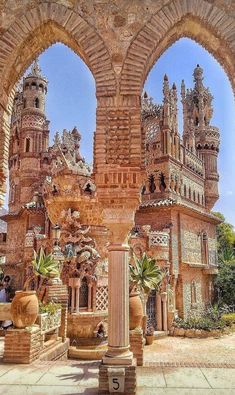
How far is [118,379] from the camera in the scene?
4.91 metres

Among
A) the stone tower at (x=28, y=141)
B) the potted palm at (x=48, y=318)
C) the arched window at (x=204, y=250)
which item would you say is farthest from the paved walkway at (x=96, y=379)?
the stone tower at (x=28, y=141)

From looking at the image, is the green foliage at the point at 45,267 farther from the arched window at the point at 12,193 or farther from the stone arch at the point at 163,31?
the arched window at the point at 12,193

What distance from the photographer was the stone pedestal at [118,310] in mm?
5156

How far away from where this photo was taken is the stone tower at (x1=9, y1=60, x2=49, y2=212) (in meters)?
28.1

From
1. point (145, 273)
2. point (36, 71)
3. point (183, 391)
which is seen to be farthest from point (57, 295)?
point (36, 71)

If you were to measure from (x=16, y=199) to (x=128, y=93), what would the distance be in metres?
24.4

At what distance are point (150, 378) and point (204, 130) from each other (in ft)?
91.4

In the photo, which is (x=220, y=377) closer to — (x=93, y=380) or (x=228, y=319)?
(x=93, y=380)

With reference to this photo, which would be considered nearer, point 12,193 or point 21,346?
point 21,346

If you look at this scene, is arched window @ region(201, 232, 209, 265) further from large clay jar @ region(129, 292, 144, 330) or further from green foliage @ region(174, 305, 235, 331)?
large clay jar @ region(129, 292, 144, 330)

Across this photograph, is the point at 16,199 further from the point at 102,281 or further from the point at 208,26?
the point at 208,26

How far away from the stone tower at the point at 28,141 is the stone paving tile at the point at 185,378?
22.9 meters

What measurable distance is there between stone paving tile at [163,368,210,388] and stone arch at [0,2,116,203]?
13.0 ft

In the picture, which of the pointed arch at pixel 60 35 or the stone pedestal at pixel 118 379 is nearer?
the stone pedestal at pixel 118 379
